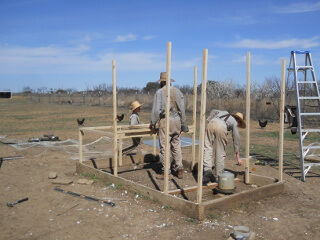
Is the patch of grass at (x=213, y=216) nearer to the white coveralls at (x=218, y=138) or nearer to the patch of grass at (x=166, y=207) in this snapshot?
the patch of grass at (x=166, y=207)

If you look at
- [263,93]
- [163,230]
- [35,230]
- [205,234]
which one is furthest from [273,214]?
[263,93]

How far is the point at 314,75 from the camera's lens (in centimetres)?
793

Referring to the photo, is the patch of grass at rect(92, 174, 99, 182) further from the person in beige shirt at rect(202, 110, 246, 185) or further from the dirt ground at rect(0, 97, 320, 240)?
the person in beige shirt at rect(202, 110, 246, 185)

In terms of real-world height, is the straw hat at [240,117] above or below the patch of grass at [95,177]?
above

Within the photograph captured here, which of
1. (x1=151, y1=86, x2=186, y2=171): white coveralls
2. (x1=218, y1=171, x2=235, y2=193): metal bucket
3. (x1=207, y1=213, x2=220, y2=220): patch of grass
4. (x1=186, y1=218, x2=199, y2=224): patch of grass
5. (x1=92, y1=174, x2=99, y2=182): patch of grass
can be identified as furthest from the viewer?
(x1=92, y1=174, x2=99, y2=182): patch of grass

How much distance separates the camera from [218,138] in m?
6.34

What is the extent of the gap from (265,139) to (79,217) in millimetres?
9706

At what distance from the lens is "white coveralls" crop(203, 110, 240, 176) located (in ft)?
20.8

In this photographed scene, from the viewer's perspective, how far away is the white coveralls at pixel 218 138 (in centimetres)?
633

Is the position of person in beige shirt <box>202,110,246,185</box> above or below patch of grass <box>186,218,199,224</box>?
above

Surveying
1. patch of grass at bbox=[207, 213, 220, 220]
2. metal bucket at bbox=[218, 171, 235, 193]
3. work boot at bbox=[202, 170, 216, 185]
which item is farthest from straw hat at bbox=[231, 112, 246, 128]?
patch of grass at bbox=[207, 213, 220, 220]

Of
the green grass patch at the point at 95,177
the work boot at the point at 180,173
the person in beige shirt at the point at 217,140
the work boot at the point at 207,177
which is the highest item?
the person in beige shirt at the point at 217,140

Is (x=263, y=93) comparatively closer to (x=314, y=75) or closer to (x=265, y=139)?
(x=265, y=139)

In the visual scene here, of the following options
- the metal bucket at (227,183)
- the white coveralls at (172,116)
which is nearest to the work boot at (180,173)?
the white coveralls at (172,116)
